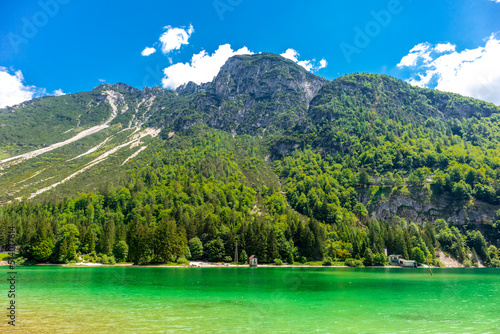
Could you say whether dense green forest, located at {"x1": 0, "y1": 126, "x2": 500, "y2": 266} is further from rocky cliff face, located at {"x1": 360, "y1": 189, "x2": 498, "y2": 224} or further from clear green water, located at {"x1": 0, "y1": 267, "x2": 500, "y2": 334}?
clear green water, located at {"x1": 0, "y1": 267, "x2": 500, "y2": 334}

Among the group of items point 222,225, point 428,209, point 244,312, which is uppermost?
point 428,209

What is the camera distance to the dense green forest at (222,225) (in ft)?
301

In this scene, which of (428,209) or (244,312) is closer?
(244,312)

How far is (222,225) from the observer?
10775 cm

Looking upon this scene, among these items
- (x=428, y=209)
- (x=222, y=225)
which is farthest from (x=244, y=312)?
(x=428, y=209)

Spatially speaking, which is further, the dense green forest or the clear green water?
the dense green forest

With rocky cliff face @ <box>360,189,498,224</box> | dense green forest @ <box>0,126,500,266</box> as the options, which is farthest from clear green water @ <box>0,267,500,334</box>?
rocky cliff face @ <box>360,189,498,224</box>

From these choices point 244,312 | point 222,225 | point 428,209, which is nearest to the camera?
point 244,312

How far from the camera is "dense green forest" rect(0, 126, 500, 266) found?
3617 inches

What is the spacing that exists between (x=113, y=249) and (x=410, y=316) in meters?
95.3

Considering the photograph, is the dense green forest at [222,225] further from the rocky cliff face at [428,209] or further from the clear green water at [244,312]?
the clear green water at [244,312]

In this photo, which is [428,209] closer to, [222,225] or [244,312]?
[222,225]

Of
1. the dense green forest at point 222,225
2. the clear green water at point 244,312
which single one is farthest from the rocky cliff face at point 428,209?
the clear green water at point 244,312

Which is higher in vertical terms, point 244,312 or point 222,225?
point 222,225
